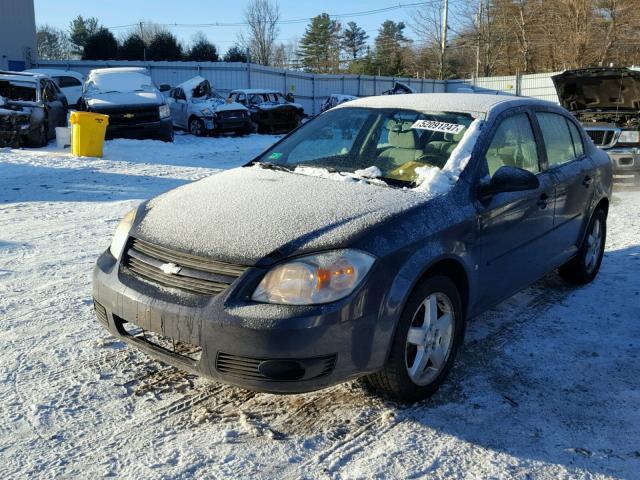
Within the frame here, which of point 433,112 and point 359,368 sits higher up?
point 433,112

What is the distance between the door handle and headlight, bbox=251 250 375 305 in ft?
6.20

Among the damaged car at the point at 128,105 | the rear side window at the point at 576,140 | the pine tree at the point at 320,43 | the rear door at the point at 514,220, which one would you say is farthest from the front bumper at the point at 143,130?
the pine tree at the point at 320,43

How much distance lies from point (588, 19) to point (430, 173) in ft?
122

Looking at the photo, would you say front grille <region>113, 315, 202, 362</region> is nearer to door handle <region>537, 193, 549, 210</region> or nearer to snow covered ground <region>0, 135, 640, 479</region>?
snow covered ground <region>0, 135, 640, 479</region>

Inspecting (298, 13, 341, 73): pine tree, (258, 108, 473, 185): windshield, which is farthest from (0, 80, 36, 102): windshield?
(298, 13, 341, 73): pine tree

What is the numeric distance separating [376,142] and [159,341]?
1886mm

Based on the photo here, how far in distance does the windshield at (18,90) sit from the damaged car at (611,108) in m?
10.8

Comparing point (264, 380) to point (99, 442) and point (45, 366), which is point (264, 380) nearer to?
point (99, 442)

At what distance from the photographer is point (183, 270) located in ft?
9.48

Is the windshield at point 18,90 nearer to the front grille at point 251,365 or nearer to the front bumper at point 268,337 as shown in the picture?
the front bumper at point 268,337

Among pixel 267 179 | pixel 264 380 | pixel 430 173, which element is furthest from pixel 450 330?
pixel 267 179

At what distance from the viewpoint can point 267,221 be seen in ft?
9.95

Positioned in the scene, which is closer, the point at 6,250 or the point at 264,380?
the point at 264,380

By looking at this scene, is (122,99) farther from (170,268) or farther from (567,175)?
(170,268)
